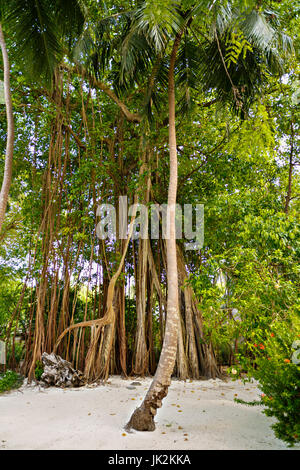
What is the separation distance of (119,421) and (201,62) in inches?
156

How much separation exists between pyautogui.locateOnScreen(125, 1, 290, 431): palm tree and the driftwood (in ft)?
7.06

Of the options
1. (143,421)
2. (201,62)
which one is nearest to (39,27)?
(201,62)

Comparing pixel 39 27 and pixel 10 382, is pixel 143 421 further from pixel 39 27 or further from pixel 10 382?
pixel 39 27

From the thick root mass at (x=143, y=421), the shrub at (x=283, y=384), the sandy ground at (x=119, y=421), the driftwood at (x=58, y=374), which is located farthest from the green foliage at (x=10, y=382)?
the shrub at (x=283, y=384)

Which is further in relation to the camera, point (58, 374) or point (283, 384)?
point (58, 374)

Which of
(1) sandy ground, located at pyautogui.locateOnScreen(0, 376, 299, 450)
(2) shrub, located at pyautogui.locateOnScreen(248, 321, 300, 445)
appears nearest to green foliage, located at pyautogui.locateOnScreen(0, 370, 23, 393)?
(1) sandy ground, located at pyautogui.locateOnScreen(0, 376, 299, 450)

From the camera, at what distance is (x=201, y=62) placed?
3842mm

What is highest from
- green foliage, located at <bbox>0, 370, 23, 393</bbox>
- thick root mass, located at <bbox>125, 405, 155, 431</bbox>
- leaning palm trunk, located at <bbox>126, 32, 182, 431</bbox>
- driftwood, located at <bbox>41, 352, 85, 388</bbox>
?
leaning palm trunk, located at <bbox>126, 32, 182, 431</bbox>

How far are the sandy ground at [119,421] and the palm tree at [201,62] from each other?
0.27 meters

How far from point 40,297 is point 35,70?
3.12 m

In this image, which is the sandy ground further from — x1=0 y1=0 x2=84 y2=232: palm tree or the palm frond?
the palm frond

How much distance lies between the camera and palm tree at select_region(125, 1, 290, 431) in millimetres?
2623

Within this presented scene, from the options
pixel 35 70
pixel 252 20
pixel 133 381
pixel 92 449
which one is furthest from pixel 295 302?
pixel 35 70

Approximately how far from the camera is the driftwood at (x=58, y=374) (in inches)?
175
